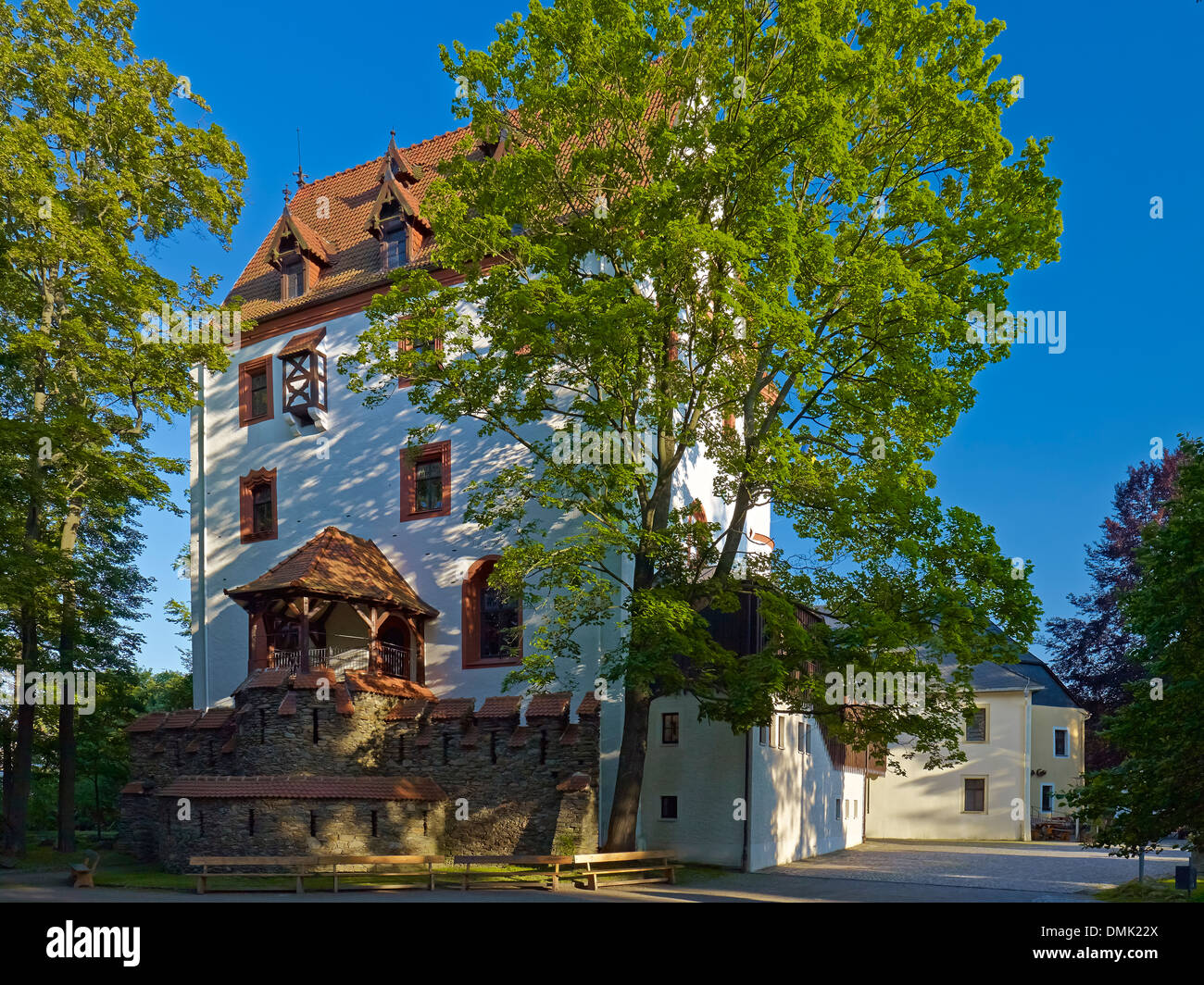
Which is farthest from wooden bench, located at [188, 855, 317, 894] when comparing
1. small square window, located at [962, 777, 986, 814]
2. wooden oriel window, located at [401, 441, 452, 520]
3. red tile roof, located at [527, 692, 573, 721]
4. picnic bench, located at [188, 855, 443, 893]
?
small square window, located at [962, 777, 986, 814]

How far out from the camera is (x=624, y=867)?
737 inches

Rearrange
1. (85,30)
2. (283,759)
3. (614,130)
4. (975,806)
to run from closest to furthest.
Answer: (614,130)
(283,759)
(85,30)
(975,806)

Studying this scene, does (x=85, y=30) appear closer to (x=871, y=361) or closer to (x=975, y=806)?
(x=871, y=361)

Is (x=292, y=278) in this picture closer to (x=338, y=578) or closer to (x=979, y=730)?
(x=338, y=578)

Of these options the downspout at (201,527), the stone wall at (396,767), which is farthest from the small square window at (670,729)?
the downspout at (201,527)

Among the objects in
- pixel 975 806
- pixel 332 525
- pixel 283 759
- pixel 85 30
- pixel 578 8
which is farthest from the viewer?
pixel 975 806

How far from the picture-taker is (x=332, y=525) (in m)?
26.3

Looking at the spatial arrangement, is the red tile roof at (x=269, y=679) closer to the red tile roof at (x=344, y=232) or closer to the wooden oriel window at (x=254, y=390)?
the wooden oriel window at (x=254, y=390)

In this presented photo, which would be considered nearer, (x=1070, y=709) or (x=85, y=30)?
(x=85, y=30)

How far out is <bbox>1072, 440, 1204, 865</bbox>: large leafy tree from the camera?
14.7 meters

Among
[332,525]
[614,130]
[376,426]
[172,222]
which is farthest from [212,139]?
[614,130]

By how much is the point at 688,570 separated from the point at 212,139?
1633 centimetres

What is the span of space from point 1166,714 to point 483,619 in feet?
47.9

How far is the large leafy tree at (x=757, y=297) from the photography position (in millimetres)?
16203
